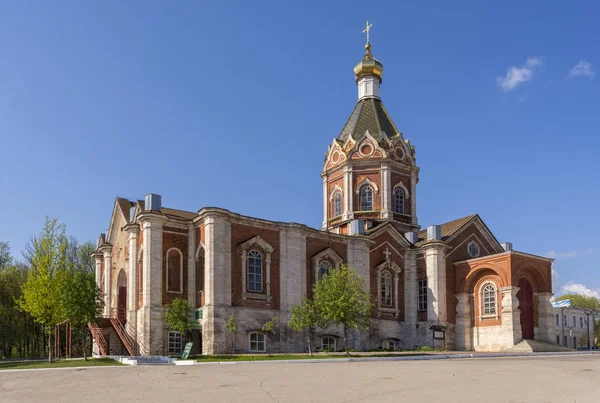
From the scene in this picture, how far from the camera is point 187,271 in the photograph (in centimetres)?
3519

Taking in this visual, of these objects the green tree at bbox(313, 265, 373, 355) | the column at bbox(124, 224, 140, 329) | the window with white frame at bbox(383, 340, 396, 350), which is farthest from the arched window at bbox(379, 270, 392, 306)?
the column at bbox(124, 224, 140, 329)

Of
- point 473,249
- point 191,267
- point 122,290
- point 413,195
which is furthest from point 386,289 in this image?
point 122,290

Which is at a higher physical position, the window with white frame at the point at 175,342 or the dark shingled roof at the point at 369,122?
the dark shingled roof at the point at 369,122

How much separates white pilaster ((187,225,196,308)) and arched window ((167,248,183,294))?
1.60 feet

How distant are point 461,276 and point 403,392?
30.7 metres

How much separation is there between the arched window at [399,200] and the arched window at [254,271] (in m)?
14.0

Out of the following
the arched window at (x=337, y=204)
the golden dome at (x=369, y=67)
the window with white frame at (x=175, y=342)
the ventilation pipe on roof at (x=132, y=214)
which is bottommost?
the window with white frame at (x=175, y=342)

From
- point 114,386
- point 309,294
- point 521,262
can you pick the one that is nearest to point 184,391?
point 114,386

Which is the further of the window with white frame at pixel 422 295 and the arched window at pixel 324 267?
the window with white frame at pixel 422 295

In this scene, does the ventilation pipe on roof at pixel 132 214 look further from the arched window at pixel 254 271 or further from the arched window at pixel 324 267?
the arched window at pixel 324 267

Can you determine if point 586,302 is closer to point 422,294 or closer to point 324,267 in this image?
point 422,294

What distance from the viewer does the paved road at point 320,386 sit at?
12906 mm

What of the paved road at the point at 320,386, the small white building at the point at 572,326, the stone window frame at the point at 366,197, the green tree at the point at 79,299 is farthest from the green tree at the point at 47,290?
the small white building at the point at 572,326

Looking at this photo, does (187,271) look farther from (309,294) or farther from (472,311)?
A: (472,311)
